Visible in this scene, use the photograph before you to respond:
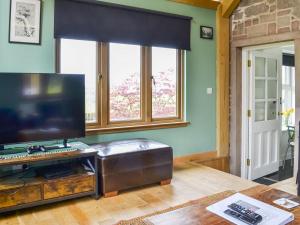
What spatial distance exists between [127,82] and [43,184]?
5.51 feet

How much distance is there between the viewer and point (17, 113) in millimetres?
2678

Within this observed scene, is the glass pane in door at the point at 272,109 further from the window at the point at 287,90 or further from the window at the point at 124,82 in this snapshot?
the window at the point at 124,82

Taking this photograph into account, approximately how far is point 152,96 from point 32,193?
1.97 metres

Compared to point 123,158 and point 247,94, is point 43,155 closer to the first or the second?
point 123,158

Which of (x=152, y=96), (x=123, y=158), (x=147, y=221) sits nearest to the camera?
(x=147, y=221)

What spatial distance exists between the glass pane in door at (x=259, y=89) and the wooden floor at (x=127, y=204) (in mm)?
1428

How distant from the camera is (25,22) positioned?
119 inches

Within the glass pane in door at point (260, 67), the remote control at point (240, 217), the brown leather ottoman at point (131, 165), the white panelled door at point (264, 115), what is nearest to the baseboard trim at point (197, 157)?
the white panelled door at point (264, 115)

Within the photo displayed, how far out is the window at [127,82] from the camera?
3.43 m

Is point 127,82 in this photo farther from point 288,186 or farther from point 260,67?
point 288,186

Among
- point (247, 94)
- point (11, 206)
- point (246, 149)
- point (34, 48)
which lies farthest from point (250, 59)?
point (11, 206)

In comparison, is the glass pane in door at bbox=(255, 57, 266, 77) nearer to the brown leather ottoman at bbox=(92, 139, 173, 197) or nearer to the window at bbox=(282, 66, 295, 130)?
the window at bbox=(282, 66, 295, 130)

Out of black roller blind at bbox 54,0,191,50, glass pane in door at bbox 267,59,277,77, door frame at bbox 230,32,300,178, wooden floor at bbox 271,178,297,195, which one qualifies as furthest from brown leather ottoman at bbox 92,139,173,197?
glass pane in door at bbox 267,59,277,77

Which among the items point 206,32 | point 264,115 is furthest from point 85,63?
point 264,115
